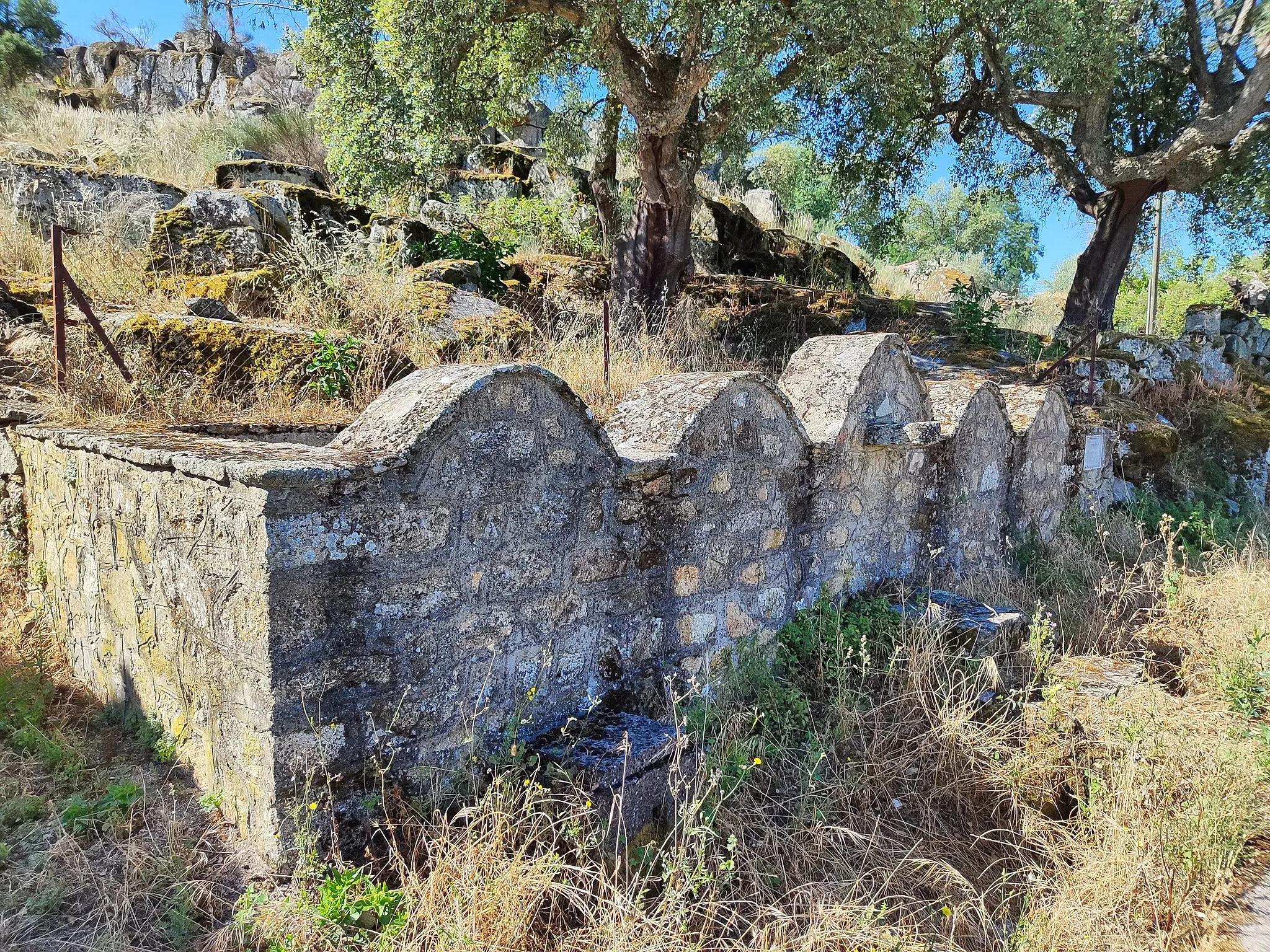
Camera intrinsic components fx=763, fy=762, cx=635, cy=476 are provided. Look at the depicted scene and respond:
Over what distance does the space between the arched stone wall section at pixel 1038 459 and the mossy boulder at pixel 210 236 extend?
564cm

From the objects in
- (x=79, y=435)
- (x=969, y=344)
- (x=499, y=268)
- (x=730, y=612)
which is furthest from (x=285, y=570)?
(x=969, y=344)

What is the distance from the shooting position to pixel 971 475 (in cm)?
491

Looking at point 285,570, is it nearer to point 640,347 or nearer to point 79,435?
point 79,435

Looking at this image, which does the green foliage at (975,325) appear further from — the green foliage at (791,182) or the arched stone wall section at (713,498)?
the green foliage at (791,182)

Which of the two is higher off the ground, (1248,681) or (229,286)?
(229,286)

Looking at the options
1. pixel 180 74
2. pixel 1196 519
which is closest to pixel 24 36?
pixel 180 74

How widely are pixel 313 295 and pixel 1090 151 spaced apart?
380 inches

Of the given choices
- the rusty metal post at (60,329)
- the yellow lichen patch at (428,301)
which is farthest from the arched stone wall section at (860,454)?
the rusty metal post at (60,329)

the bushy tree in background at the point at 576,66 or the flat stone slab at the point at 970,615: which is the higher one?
the bushy tree in background at the point at 576,66

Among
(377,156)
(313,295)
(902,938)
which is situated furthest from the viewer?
(377,156)

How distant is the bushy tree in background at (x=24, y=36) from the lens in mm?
14906

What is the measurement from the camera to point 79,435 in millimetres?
2844

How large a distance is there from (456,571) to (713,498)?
4.07ft

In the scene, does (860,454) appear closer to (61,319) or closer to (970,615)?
(970,615)
